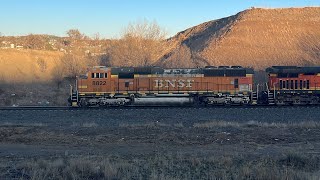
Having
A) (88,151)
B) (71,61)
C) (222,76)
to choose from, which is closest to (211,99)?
(222,76)

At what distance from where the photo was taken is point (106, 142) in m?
16.8

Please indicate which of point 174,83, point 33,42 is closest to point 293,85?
point 174,83

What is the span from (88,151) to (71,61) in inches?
1941

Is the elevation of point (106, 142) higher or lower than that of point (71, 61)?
lower

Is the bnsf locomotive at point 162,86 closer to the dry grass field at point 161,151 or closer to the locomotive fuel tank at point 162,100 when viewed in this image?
the locomotive fuel tank at point 162,100

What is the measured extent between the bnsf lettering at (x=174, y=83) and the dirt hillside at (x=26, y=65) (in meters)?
27.7

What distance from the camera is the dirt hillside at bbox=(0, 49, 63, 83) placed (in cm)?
5706

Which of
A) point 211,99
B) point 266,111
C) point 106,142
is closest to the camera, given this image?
point 106,142

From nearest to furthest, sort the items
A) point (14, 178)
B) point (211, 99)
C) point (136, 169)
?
point (14, 178) → point (136, 169) → point (211, 99)

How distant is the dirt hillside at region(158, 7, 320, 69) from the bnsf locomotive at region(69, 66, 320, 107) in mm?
27609

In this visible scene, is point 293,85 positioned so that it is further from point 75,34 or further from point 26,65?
point 75,34

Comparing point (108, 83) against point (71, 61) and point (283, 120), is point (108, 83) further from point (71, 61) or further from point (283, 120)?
point (71, 61)

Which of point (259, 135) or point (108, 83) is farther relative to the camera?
point (108, 83)

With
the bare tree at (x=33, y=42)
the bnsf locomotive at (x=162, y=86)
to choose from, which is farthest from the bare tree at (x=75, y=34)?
the bnsf locomotive at (x=162, y=86)
